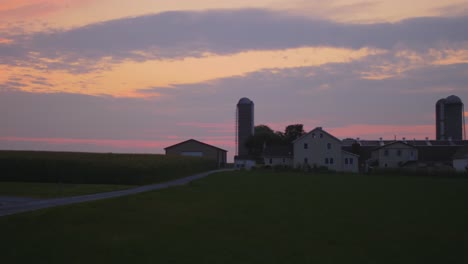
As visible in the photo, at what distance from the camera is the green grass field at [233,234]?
40.3 ft

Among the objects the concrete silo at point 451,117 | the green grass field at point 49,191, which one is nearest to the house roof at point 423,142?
the concrete silo at point 451,117

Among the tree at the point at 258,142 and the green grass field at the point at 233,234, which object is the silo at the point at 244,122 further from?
the green grass field at the point at 233,234

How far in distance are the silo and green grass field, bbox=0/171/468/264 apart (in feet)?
287

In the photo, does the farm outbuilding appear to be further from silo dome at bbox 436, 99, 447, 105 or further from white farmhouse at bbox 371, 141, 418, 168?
silo dome at bbox 436, 99, 447, 105

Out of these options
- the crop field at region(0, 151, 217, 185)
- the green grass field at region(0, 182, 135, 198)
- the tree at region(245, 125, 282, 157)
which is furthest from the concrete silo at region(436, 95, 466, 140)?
the green grass field at region(0, 182, 135, 198)

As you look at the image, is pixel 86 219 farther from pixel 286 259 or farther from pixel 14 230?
pixel 286 259

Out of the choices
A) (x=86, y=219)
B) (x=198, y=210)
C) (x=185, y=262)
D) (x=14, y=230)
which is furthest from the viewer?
(x=198, y=210)

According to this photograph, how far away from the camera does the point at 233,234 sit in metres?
15.3

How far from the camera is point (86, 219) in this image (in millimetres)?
17625

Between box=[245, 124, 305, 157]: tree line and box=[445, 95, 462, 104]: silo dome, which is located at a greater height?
box=[445, 95, 462, 104]: silo dome

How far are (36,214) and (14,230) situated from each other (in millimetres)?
3485

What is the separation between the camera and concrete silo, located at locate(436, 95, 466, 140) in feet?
358

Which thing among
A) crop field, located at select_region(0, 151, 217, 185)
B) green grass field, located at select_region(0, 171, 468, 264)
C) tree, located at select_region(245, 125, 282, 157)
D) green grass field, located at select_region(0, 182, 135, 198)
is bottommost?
green grass field, located at select_region(0, 171, 468, 264)

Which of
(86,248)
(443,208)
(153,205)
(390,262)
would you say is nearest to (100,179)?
(153,205)
